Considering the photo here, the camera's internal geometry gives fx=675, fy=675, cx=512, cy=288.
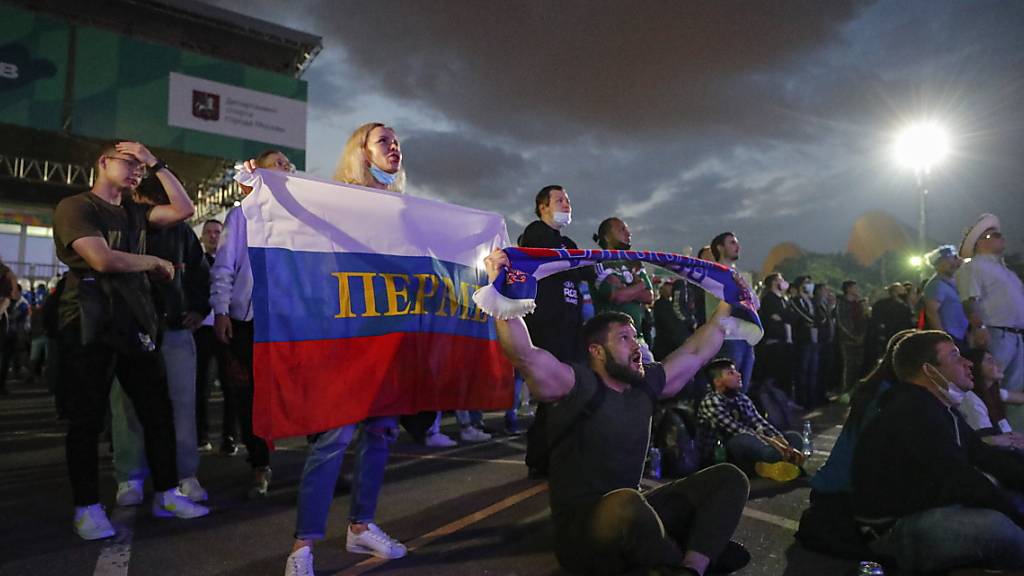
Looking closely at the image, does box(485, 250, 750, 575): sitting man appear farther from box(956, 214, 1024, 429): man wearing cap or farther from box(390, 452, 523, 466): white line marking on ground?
box(956, 214, 1024, 429): man wearing cap

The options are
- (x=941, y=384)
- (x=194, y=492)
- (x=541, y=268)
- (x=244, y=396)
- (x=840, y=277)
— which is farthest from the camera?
(x=840, y=277)

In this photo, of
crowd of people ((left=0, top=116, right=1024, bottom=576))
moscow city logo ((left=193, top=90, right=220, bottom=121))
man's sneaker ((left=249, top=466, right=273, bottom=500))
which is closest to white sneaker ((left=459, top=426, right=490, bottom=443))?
crowd of people ((left=0, top=116, right=1024, bottom=576))

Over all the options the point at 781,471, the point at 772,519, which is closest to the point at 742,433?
the point at 781,471

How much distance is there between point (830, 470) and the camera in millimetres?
3633

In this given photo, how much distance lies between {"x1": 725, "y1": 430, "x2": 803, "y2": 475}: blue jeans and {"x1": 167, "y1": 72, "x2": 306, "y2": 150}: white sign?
24.3 meters

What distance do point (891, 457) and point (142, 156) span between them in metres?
4.24

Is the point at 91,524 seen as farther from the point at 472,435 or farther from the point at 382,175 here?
A: the point at 472,435

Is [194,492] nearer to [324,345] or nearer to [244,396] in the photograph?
[244,396]

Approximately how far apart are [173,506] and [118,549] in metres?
0.55

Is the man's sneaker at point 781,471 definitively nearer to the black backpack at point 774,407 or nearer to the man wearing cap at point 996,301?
the black backpack at point 774,407

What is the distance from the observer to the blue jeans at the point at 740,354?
6.86 metres

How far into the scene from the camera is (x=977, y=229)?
21.2 feet

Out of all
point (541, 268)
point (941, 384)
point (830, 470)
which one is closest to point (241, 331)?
point (541, 268)

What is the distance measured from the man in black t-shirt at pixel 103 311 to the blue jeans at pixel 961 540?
4.08 m
